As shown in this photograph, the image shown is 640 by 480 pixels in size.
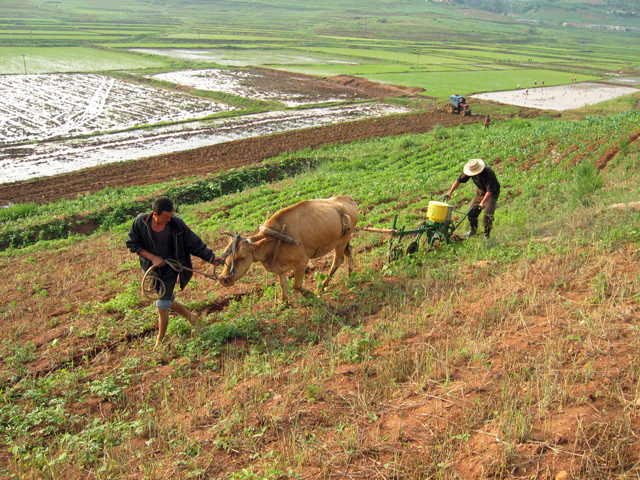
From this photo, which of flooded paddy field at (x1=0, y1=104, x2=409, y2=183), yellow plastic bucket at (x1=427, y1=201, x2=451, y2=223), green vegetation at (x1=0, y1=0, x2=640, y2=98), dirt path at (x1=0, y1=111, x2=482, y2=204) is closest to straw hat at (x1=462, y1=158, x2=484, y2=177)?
yellow plastic bucket at (x1=427, y1=201, x2=451, y2=223)

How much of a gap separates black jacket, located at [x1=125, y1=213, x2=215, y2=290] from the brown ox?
0.44m

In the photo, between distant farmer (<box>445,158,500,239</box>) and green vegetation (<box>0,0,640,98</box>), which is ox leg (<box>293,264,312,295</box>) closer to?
distant farmer (<box>445,158,500,239</box>)

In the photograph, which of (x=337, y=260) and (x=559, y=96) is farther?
(x=559, y=96)

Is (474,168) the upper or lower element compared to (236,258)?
upper

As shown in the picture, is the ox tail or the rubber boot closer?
the ox tail

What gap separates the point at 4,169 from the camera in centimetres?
1995

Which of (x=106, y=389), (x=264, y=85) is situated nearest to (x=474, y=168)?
(x=106, y=389)

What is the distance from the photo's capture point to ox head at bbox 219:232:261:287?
656 centimetres

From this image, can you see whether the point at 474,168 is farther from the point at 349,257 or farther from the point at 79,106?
the point at 79,106

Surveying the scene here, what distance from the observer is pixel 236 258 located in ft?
22.0

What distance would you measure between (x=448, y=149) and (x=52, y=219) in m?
13.5

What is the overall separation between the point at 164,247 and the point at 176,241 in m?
0.17

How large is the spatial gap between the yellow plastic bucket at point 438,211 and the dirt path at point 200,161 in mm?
12324

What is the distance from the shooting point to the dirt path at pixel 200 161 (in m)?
17.5
